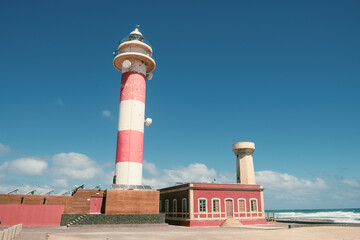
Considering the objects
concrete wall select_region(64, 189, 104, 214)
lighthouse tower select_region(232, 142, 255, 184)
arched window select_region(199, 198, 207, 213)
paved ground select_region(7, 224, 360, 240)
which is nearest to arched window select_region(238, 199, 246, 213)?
arched window select_region(199, 198, 207, 213)

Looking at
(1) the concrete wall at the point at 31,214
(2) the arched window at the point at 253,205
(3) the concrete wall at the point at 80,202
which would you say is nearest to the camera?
(1) the concrete wall at the point at 31,214

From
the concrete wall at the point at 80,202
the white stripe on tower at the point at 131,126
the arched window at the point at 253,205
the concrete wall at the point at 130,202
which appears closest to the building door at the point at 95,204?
the concrete wall at the point at 80,202

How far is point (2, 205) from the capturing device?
2264cm

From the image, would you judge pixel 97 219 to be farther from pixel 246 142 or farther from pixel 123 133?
pixel 246 142

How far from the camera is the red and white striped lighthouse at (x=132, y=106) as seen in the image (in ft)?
79.2

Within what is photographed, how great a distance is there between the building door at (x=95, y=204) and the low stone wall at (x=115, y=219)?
1.65m

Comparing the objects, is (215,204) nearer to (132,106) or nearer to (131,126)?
(131,126)

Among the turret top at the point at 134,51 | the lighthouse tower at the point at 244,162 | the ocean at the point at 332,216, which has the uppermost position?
the turret top at the point at 134,51

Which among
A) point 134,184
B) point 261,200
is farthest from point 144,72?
point 261,200

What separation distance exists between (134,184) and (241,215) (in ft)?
39.9

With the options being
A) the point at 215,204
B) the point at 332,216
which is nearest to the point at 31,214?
the point at 215,204

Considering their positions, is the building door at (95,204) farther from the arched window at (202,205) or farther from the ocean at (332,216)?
the ocean at (332,216)

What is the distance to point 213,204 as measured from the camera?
27.0m

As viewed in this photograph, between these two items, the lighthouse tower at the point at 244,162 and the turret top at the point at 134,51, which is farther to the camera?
the lighthouse tower at the point at 244,162
